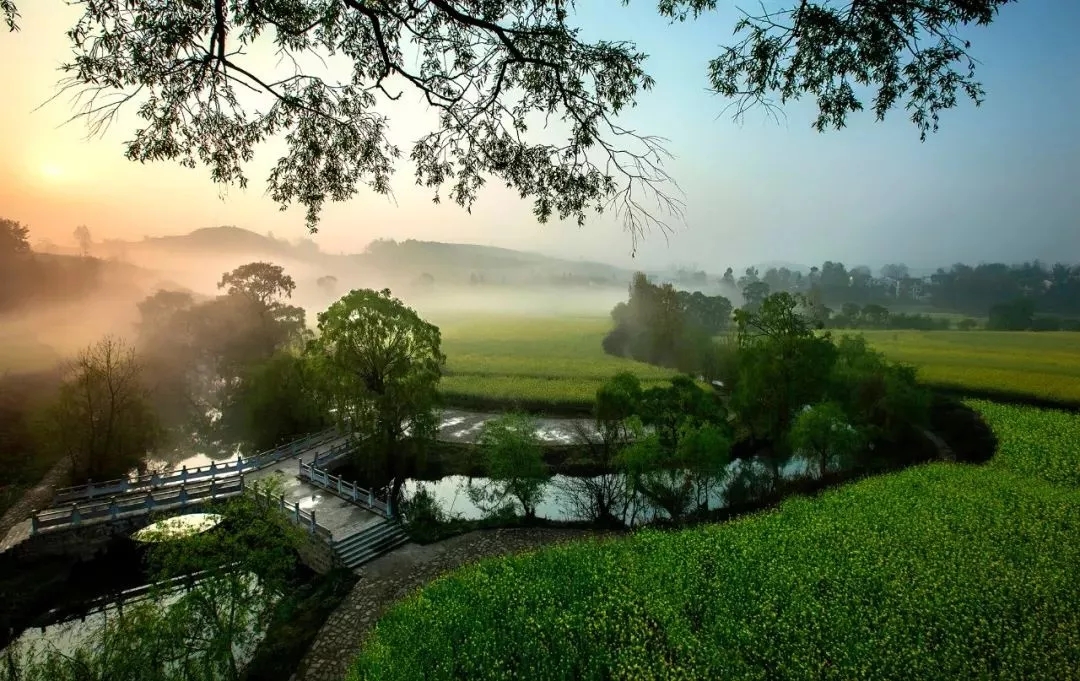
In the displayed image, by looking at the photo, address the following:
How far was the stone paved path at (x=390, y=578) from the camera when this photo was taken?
41.0ft

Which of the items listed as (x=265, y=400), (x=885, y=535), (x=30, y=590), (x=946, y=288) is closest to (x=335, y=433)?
(x=265, y=400)

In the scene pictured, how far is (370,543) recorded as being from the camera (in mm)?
17438

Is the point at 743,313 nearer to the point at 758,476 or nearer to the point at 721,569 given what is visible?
the point at 758,476

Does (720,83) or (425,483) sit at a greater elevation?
(720,83)

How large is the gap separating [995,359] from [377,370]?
2168 inches

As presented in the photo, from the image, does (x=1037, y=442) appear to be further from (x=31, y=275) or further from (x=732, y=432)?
(x=31, y=275)

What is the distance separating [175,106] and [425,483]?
71.4 feet

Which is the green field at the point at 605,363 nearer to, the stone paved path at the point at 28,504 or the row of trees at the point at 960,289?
the stone paved path at the point at 28,504

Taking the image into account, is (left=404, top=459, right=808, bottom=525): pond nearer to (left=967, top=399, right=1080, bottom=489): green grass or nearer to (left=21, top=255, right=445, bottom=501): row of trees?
(left=21, top=255, right=445, bottom=501): row of trees

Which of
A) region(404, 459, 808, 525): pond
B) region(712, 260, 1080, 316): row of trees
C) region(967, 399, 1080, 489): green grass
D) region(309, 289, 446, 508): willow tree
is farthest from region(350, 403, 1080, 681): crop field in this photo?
region(712, 260, 1080, 316): row of trees

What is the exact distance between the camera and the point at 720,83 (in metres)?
6.27

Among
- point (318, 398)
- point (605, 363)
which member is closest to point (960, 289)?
point (605, 363)

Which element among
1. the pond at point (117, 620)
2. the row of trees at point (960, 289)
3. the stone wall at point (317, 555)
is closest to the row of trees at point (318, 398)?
the stone wall at point (317, 555)

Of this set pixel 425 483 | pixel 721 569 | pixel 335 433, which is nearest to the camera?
pixel 721 569
